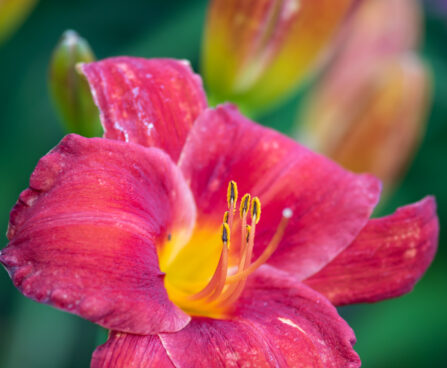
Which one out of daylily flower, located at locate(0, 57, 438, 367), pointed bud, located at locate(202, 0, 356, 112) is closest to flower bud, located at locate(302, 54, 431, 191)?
pointed bud, located at locate(202, 0, 356, 112)

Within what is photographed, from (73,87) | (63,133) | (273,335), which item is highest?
(73,87)

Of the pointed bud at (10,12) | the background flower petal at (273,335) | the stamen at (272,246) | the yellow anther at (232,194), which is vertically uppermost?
the pointed bud at (10,12)

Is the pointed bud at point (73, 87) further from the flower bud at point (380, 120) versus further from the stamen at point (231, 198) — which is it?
the flower bud at point (380, 120)

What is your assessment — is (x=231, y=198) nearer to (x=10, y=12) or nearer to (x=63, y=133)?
(x=10, y=12)

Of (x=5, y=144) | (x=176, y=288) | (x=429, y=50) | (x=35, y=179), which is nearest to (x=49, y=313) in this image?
(x=5, y=144)

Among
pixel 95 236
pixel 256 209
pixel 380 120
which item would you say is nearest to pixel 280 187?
pixel 256 209

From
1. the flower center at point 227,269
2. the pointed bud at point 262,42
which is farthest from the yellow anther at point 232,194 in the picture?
the pointed bud at point 262,42

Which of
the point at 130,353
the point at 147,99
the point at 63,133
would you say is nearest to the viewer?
the point at 130,353
